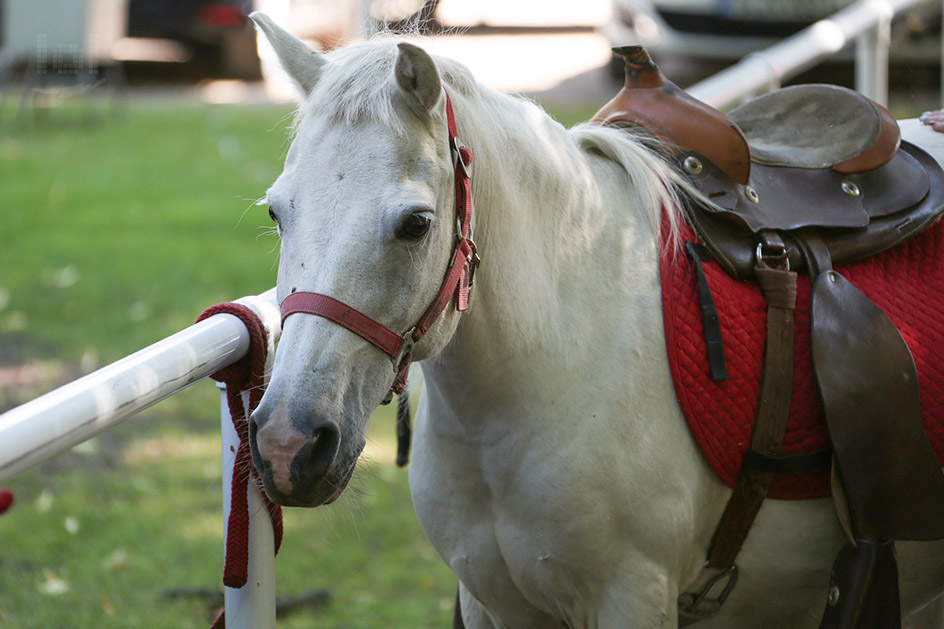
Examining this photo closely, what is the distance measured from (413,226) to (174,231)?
19.4 ft

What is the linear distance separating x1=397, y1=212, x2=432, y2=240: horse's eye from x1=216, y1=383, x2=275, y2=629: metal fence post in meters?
0.44

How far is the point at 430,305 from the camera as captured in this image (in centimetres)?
151

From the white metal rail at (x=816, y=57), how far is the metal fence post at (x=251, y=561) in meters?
2.04

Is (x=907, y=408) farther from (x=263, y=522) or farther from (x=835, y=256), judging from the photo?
(x=263, y=522)

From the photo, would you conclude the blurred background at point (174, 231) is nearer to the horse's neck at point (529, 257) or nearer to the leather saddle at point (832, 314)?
the horse's neck at point (529, 257)

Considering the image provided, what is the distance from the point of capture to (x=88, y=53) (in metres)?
9.75

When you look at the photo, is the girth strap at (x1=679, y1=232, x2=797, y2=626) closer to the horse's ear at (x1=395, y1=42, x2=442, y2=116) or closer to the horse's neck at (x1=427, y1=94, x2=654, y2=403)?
the horse's neck at (x1=427, y1=94, x2=654, y2=403)

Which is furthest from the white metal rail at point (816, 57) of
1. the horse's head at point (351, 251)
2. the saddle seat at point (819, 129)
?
the horse's head at point (351, 251)

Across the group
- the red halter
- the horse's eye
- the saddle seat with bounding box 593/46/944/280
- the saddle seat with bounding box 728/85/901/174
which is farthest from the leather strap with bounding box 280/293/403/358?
the saddle seat with bounding box 728/85/901/174

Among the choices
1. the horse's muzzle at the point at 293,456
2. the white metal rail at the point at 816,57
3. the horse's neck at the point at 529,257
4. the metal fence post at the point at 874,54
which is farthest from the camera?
the metal fence post at the point at 874,54

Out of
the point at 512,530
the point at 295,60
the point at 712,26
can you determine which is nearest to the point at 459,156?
the point at 295,60

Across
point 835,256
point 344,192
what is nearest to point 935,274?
point 835,256

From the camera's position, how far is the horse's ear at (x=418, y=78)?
1455mm

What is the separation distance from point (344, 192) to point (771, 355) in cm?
88
